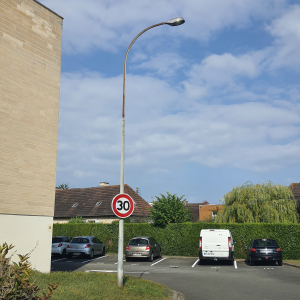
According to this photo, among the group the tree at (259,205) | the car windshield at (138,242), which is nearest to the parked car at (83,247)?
the car windshield at (138,242)

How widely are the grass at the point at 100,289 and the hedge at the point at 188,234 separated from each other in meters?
15.7

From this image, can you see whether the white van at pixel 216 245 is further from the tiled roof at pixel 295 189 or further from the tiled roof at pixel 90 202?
the tiled roof at pixel 90 202

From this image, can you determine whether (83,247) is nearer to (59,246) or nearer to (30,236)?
(59,246)

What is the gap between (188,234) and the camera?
2811cm

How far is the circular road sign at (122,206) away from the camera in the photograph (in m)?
10.9

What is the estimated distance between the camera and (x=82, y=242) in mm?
27016

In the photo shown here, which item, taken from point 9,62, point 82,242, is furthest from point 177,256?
point 9,62

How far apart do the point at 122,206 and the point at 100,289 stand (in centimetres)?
235

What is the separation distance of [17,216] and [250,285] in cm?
913

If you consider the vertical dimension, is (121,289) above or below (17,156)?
below

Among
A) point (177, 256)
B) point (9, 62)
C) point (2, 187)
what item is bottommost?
point (177, 256)

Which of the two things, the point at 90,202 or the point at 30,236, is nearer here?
the point at 30,236

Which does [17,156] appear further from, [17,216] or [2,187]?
[17,216]

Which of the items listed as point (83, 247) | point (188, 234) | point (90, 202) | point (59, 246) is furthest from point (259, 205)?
point (90, 202)
